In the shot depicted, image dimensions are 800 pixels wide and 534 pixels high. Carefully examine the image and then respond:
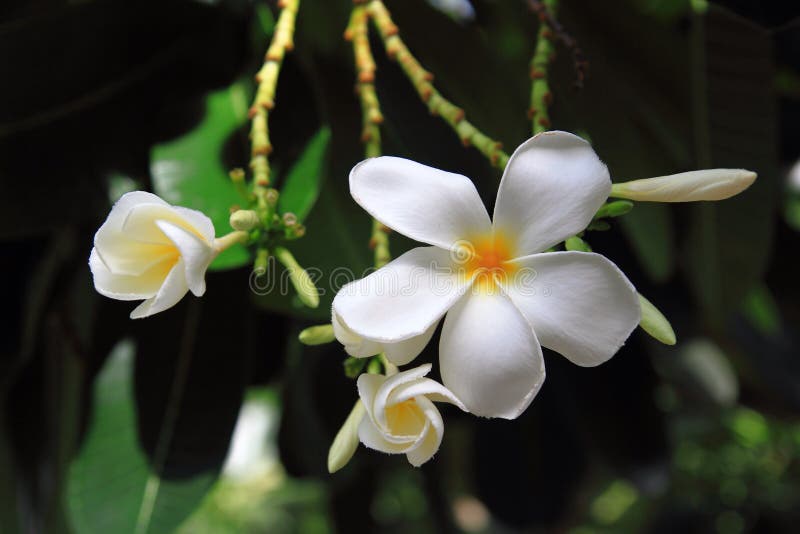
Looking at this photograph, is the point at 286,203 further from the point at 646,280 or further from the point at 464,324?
the point at 646,280

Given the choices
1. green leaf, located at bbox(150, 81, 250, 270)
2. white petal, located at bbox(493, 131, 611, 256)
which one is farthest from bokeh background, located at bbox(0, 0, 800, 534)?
white petal, located at bbox(493, 131, 611, 256)

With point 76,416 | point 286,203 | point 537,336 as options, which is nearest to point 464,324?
point 537,336

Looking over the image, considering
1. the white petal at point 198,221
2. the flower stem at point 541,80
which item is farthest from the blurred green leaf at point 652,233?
the white petal at point 198,221

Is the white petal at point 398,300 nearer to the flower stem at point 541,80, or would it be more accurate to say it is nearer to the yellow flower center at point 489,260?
the yellow flower center at point 489,260

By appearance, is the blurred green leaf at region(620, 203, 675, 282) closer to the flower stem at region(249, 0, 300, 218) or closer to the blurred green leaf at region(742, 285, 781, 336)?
the flower stem at region(249, 0, 300, 218)

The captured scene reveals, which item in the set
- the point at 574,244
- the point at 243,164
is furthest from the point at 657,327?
the point at 243,164

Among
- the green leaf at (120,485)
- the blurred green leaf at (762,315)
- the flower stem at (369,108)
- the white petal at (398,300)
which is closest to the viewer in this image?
the white petal at (398,300)
